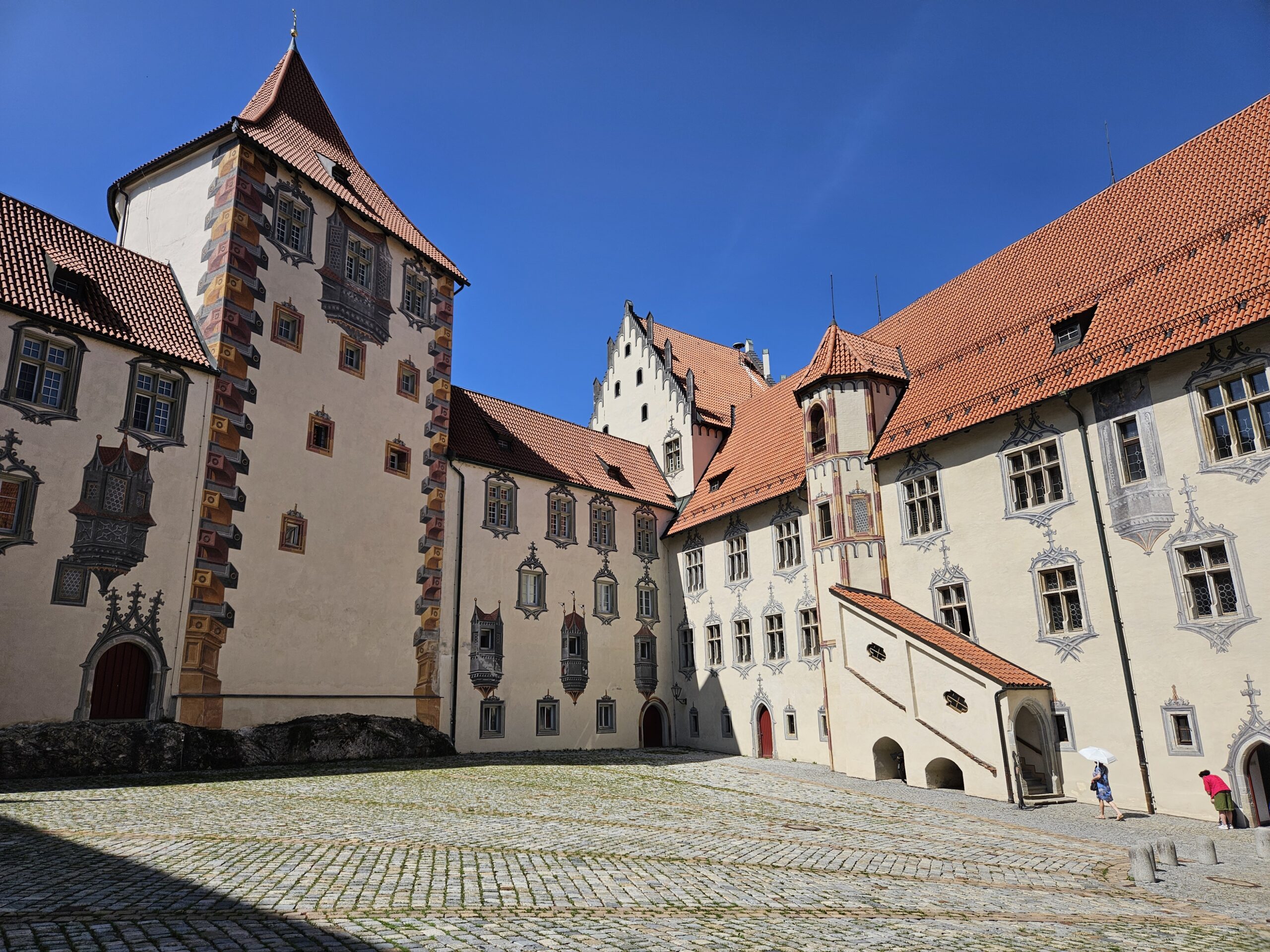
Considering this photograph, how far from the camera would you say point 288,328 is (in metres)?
24.5

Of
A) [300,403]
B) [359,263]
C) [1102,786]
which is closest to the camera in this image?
[1102,786]

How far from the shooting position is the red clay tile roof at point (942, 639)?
19281 millimetres

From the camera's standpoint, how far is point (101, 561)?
18984 millimetres

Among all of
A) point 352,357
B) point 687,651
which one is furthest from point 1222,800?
point 352,357

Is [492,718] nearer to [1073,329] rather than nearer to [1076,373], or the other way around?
[1076,373]

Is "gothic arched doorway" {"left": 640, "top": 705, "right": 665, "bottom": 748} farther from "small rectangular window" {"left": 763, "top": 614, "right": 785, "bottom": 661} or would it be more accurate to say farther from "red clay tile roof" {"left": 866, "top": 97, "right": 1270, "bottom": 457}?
"red clay tile roof" {"left": 866, "top": 97, "right": 1270, "bottom": 457}

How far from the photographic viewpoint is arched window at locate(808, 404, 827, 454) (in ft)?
87.7

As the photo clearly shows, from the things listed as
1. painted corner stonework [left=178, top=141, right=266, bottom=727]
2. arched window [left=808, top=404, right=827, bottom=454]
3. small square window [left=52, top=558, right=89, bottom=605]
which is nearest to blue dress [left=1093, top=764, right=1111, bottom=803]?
arched window [left=808, top=404, right=827, bottom=454]

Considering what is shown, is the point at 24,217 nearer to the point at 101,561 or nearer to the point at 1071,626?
the point at 101,561

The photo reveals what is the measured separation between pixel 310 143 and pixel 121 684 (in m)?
18.8

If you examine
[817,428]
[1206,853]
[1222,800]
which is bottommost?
[1206,853]

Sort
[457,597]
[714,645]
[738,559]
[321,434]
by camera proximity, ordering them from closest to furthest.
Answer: [321,434] → [457,597] → [738,559] → [714,645]

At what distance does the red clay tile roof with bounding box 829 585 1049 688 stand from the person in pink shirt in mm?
3936

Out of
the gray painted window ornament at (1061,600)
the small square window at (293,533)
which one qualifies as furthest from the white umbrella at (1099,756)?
the small square window at (293,533)
